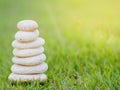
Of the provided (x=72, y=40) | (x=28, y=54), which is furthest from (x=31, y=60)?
(x=72, y=40)

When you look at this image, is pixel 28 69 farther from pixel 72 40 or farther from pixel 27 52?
pixel 72 40

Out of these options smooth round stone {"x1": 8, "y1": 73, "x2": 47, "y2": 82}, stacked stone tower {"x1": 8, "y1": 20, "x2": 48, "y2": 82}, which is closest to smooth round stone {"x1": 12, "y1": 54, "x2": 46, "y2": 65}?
stacked stone tower {"x1": 8, "y1": 20, "x2": 48, "y2": 82}

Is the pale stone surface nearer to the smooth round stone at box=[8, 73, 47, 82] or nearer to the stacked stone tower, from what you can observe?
the stacked stone tower

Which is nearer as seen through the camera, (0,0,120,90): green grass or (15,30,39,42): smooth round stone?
(15,30,39,42): smooth round stone

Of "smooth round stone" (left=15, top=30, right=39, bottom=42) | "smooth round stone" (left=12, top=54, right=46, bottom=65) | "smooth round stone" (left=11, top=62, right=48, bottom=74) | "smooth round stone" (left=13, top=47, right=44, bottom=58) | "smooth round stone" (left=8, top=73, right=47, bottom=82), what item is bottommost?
"smooth round stone" (left=8, top=73, right=47, bottom=82)

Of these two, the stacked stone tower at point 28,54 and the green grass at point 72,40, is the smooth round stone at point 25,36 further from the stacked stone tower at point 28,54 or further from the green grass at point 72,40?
the green grass at point 72,40

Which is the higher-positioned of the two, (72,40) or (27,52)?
(72,40)

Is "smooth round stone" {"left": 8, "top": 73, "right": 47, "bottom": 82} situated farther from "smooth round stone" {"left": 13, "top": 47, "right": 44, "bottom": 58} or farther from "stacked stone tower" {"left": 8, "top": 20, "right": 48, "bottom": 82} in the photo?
"smooth round stone" {"left": 13, "top": 47, "right": 44, "bottom": 58}

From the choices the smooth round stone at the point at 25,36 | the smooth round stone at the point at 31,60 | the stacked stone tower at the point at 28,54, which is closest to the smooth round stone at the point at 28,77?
the stacked stone tower at the point at 28,54

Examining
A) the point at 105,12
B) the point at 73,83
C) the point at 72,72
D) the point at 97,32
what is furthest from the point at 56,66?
the point at 105,12

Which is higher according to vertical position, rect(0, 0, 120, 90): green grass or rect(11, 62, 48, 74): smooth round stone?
rect(0, 0, 120, 90): green grass
